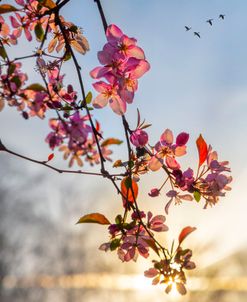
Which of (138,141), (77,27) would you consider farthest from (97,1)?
(138,141)

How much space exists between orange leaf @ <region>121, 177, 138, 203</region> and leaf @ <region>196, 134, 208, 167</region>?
0.23 metres

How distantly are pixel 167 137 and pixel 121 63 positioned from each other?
0.33m

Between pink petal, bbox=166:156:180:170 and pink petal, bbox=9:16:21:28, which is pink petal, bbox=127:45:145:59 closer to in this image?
pink petal, bbox=166:156:180:170

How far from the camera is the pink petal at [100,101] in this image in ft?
4.03

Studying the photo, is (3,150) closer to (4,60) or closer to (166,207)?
(4,60)

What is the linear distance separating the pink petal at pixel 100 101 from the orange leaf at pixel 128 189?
9.1 inches

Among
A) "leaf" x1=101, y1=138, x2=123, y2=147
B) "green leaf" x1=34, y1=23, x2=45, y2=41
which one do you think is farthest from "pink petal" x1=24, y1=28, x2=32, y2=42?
"leaf" x1=101, y1=138, x2=123, y2=147

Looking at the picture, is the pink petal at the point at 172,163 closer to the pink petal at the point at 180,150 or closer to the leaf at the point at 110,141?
the pink petal at the point at 180,150

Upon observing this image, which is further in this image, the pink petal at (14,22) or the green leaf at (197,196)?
the pink petal at (14,22)

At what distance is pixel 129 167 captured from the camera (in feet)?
4.02

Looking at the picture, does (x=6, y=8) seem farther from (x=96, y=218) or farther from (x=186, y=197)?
(x=186, y=197)

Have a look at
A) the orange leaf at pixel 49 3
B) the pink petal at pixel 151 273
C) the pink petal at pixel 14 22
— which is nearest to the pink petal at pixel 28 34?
the pink petal at pixel 14 22

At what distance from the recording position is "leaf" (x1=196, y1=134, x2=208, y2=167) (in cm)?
132

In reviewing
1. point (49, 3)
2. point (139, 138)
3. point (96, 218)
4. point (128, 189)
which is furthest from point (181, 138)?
point (49, 3)
